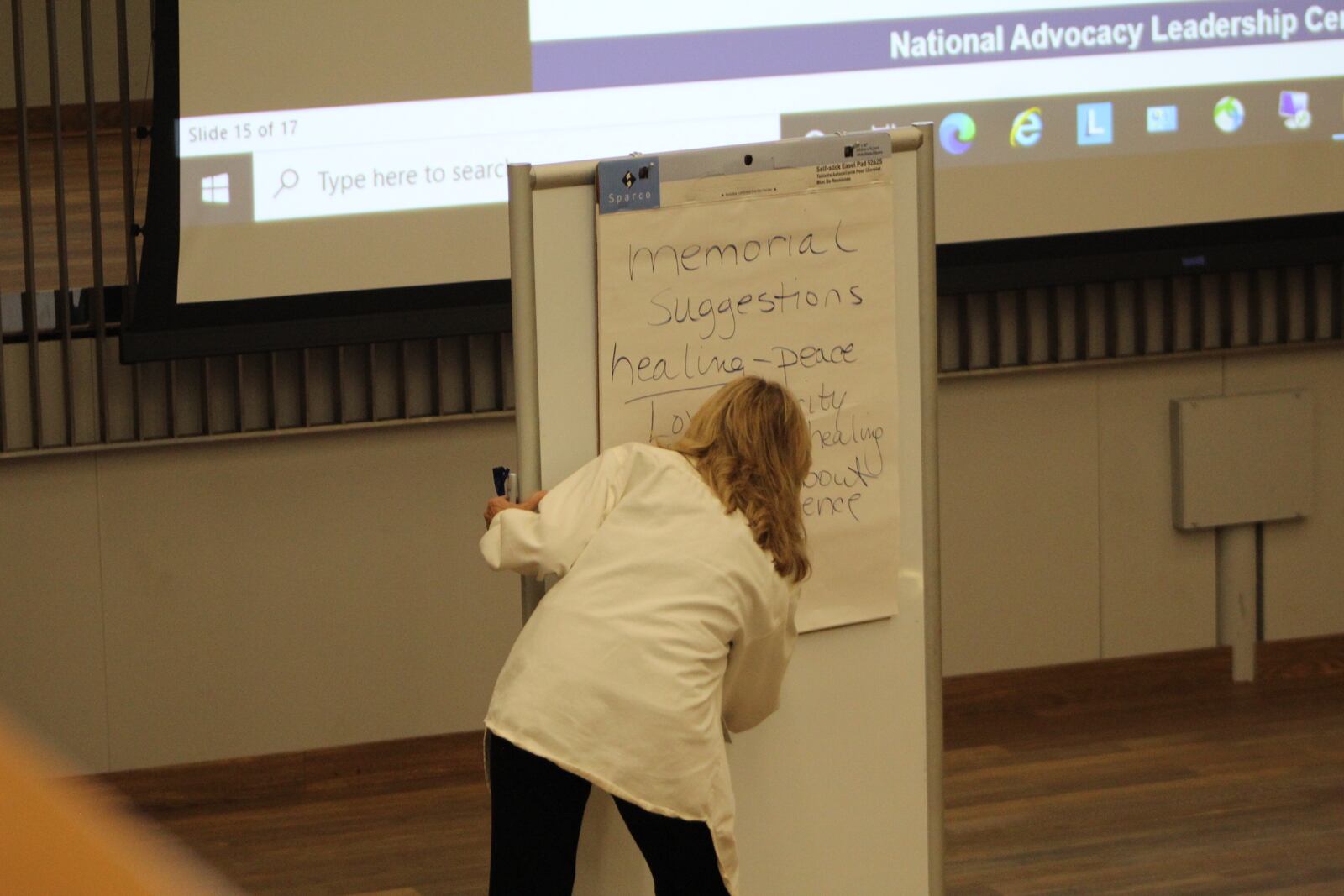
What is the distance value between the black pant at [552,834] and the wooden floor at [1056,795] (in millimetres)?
1342

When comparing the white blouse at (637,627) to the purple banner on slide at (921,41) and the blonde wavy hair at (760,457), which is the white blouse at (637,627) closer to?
the blonde wavy hair at (760,457)

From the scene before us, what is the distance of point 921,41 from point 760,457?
2.19 meters

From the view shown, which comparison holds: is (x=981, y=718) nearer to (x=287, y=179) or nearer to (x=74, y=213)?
(x=287, y=179)

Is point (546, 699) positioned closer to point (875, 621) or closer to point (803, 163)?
point (875, 621)

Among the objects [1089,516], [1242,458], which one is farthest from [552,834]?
[1242,458]

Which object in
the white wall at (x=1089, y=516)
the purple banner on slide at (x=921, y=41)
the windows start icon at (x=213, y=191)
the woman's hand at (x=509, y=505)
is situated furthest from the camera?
the white wall at (x=1089, y=516)

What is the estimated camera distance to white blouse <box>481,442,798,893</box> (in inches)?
84.0

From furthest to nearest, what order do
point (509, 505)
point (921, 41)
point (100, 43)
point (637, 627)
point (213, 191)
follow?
point (921, 41) < point (100, 43) < point (213, 191) < point (509, 505) < point (637, 627)

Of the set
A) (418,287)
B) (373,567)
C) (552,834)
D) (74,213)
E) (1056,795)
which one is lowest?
(1056,795)

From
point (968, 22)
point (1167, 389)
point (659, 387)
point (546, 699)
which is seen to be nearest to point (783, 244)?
point (659, 387)

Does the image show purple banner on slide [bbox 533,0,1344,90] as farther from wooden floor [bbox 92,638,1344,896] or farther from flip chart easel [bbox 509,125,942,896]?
wooden floor [bbox 92,638,1344,896]

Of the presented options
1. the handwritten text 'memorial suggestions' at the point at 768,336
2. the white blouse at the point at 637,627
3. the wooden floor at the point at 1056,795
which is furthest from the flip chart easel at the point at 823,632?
the wooden floor at the point at 1056,795

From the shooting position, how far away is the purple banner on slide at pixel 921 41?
3.85 m

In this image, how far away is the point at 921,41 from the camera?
4.03 m
